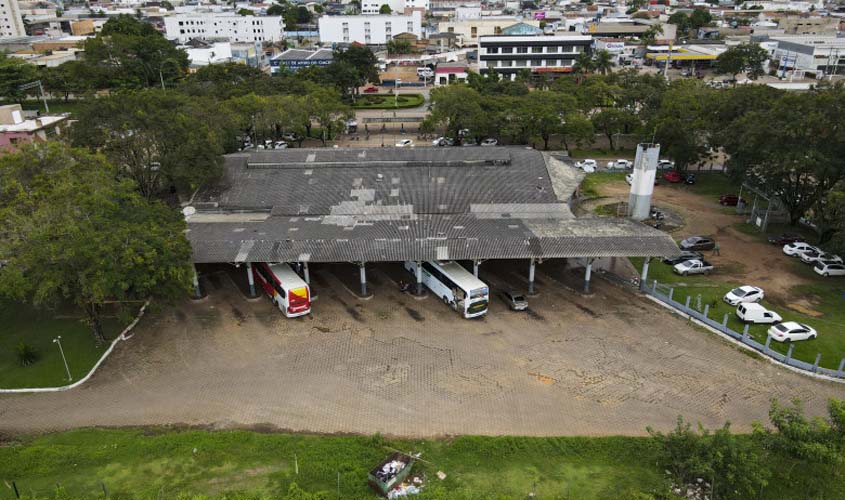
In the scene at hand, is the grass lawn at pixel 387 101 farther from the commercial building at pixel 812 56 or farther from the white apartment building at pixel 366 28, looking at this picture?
the commercial building at pixel 812 56

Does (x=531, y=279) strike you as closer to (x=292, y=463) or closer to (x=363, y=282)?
(x=363, y=282)

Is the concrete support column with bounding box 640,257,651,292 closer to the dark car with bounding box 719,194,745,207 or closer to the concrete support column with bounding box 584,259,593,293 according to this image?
the concrete support column with bounding box 584,259,593,293

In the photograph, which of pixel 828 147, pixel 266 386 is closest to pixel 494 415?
pixel 266 386

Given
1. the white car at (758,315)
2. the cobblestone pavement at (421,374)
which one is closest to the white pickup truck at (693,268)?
the cobblestone pavement at (421,374)

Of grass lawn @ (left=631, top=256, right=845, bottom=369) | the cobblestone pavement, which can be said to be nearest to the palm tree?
grass lawn @ (left=631, top=256, right=845, bottom=369)

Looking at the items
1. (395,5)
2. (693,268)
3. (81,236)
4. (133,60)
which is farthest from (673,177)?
(395,5)

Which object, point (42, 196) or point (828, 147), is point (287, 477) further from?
point (828, 147)
